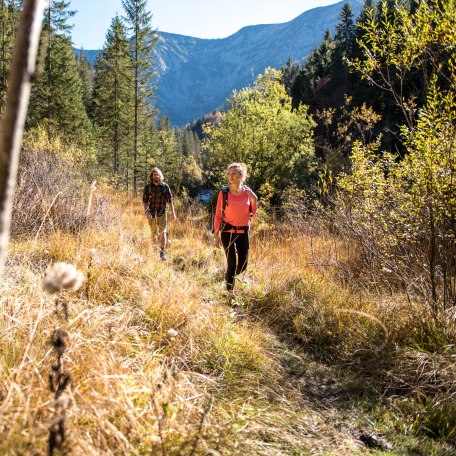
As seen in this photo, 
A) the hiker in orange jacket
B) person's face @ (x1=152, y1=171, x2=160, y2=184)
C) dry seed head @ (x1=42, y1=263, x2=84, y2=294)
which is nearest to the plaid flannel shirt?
person's face @ (x1=152, y1=171, x2=160, y2=184)

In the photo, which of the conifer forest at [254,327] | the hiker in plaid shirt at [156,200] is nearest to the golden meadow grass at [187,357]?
the conifer forest at [254,327]

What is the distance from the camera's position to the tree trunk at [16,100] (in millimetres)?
684

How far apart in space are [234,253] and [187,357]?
2042 millimetres

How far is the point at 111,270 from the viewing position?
139 inches

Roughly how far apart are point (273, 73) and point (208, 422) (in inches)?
697

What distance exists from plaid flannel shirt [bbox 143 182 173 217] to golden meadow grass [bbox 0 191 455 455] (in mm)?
1716

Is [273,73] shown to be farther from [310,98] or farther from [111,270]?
[310,98]

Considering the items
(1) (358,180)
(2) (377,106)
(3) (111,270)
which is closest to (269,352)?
(3) (111,270)

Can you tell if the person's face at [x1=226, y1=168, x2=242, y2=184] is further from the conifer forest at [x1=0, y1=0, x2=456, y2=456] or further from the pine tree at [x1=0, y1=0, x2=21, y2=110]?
the pine tree at [x1=0, y1=0, x2=21, y2=110]

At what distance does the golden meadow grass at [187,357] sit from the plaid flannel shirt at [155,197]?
172 cm

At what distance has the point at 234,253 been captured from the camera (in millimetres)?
4484

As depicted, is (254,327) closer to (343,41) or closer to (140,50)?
(140,50)

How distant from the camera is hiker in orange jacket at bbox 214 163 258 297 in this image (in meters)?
4.43


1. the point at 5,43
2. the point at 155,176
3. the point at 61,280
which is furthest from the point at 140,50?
the point at 61,280
